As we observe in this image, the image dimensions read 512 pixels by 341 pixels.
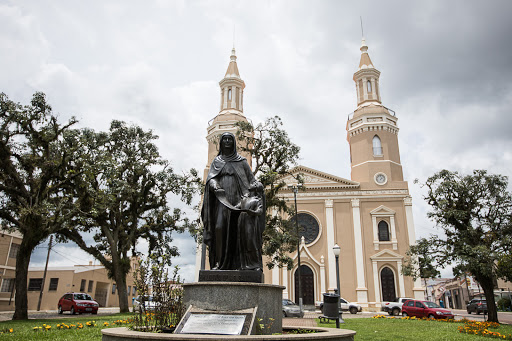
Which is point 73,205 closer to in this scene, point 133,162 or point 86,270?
point 133,162

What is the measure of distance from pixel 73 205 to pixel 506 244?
1895cm

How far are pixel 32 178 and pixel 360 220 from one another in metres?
24.5

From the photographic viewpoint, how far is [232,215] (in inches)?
227

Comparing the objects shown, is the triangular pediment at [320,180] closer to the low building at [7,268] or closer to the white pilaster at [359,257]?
the white pilaster at [359,257]

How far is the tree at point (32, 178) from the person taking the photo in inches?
575

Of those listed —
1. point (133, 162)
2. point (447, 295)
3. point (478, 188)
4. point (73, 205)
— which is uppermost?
point (133, 162)

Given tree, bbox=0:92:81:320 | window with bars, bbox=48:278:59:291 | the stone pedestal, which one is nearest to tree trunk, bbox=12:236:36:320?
tree, bbox=0:92:81:320

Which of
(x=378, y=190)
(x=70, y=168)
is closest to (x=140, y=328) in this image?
(x=70, y=168)

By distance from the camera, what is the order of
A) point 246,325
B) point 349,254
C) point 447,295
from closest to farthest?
point 246,325 < point 349,254 < point 447,295

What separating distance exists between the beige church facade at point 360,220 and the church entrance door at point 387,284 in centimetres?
4

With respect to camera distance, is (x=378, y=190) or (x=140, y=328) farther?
(x=378, y=190)

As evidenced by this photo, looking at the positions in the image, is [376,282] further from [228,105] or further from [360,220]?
[228,105]

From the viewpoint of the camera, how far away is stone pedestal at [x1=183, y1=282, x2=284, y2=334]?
486cm

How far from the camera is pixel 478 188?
18766 mm
